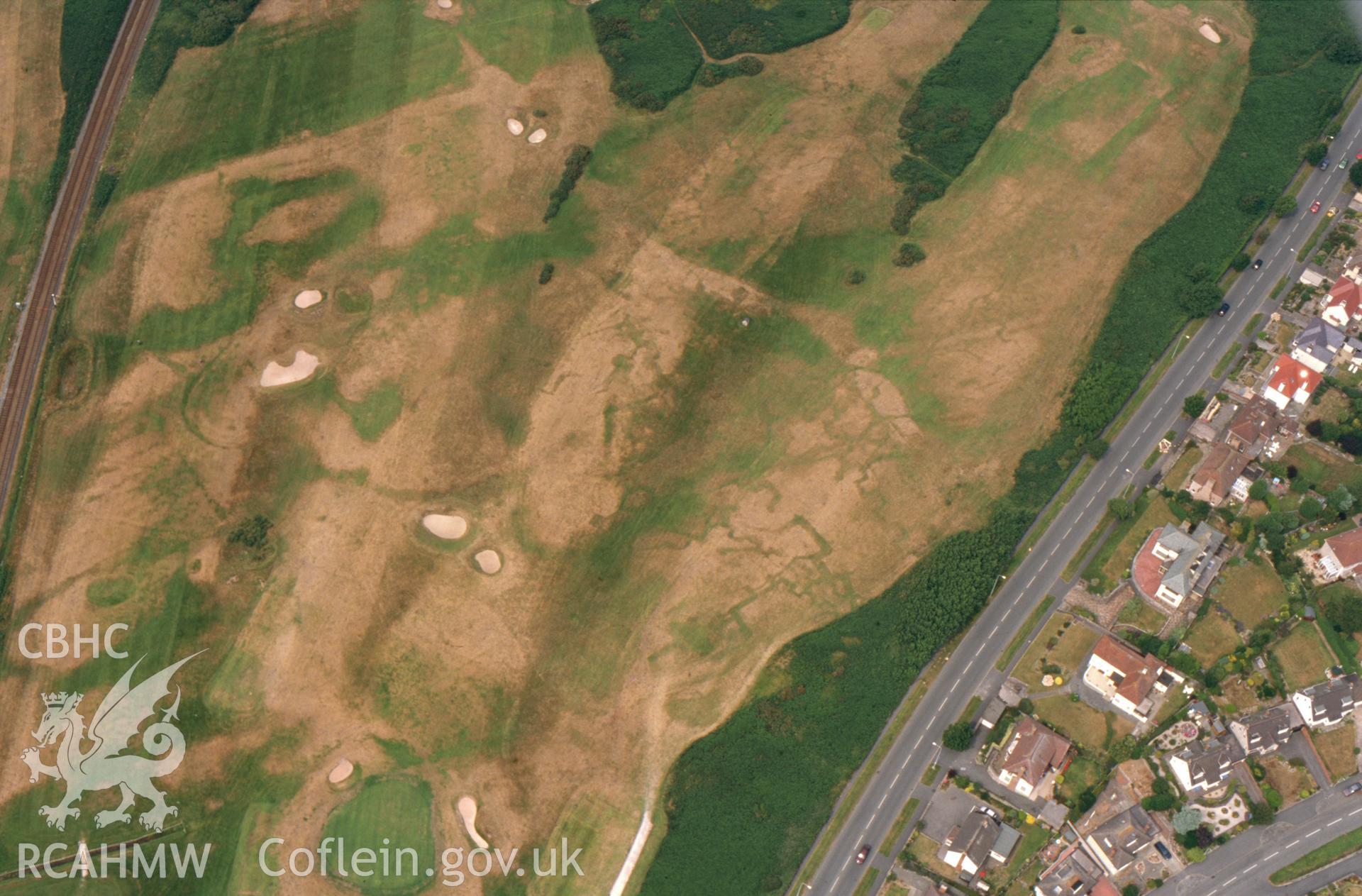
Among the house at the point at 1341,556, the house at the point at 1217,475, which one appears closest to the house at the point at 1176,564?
the house at the point at 1217,475

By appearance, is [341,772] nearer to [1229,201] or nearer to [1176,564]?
[1176,564]

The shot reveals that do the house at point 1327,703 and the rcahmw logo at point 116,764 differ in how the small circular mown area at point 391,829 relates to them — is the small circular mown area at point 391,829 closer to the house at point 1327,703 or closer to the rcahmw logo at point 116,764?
the rcahmw logo at point 116,764

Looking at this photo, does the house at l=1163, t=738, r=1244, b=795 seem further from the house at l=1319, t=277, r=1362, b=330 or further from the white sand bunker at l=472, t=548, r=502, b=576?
the white sand bunker at l=472, t=548, r=502, b=576

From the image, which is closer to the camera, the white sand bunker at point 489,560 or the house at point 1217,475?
the white sand bunker at point 489,560

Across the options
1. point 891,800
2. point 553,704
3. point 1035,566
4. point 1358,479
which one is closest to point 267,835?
point 553,704

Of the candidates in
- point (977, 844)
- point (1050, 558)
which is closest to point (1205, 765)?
point (977, 844)

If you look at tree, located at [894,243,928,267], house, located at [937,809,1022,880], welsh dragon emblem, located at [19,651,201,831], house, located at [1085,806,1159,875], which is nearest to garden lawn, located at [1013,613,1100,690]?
house, located at [1085,806,1159,875]
